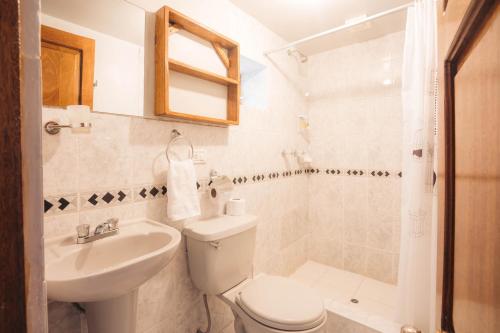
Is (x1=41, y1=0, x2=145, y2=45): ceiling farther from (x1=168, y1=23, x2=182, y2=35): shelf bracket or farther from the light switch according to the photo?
the light switch

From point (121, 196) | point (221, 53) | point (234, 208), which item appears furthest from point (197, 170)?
point (221, 53)

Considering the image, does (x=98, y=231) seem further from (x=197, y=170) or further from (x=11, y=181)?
(x=11, y=181)

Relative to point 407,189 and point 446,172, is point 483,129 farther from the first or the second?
point 407,189

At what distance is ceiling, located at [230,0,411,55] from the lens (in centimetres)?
166

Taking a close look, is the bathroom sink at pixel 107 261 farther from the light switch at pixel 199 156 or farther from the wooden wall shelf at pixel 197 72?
the wooden wall shelf at pixel 197 72

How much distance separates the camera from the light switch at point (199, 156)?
4.62ft

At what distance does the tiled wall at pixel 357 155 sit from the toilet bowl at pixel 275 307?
1169 millimetres

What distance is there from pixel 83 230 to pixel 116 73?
684mm

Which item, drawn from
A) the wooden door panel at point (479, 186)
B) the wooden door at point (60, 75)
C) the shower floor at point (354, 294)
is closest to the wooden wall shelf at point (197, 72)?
the wooden door at point (60, 75)

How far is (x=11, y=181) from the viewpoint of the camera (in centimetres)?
22

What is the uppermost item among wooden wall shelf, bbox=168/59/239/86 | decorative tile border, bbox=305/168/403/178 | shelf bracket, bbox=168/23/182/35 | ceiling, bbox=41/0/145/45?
shelf bracket, bbox=168/23/182/35

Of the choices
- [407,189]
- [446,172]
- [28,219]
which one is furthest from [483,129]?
[407,189]

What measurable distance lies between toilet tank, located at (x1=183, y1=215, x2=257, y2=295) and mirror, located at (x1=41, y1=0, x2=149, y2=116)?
684mm

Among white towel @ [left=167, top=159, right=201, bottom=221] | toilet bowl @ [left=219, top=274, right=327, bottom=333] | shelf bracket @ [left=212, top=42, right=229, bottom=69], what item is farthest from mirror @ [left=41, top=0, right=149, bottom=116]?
toilet bowl @ [left=219, top=274, right=327, bottom=333]
